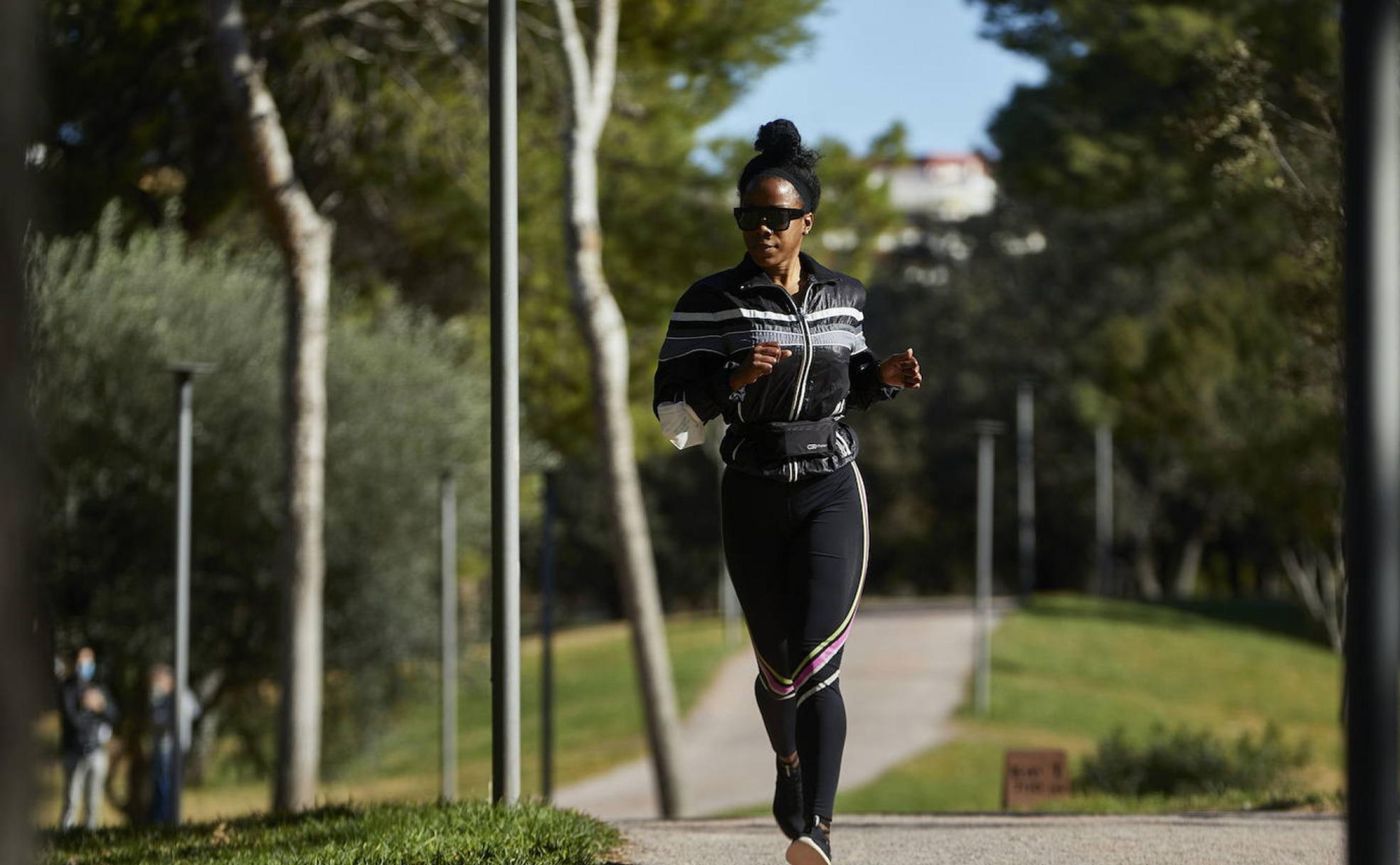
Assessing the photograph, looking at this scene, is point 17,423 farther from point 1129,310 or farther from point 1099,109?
point 1129,310

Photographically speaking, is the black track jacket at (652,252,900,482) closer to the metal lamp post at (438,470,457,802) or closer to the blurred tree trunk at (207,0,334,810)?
the blurred tree trunk at (207,0,334,810)

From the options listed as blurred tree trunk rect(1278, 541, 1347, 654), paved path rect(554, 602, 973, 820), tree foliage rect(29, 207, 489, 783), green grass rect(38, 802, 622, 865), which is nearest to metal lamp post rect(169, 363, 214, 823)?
paved path rect(554, 602, 973, 820)

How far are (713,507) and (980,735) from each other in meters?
31.5

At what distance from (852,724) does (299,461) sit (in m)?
13.2

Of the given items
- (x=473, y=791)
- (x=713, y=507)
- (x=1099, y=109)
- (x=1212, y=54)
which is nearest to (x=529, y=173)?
(x=1099, y=109)

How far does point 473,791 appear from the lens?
766cm

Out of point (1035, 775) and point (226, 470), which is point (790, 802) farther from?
point (226, 470)

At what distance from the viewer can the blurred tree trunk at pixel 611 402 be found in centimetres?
1622

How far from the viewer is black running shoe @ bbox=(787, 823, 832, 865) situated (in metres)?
4.79

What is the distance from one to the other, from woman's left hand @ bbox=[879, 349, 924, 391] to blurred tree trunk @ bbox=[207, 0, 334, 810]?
11.8 meters

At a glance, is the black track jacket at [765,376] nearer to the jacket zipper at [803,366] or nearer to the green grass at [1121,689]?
the jacket zipper at [803,366]

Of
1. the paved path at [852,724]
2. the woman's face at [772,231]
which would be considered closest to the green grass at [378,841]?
the woman's face at [772,231]

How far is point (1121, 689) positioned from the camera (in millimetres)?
31328

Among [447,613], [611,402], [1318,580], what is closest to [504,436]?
[611,402]
